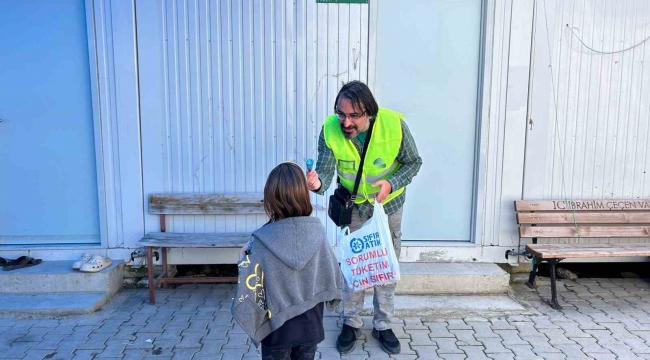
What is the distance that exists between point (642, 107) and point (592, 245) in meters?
1.40

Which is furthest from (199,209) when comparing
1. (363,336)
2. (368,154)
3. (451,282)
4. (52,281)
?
(451,282)

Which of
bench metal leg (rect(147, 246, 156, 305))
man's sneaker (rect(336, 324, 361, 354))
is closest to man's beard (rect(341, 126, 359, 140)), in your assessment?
man's sneaker (rect(336, 324, 361, 354))

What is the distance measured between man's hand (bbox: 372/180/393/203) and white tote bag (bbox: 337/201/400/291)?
1.9 inches

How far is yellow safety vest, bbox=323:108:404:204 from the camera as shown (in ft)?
9.21

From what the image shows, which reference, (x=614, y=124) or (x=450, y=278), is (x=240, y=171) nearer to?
(x=450, y=278)

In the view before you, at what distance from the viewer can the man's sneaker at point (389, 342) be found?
309 centimetres

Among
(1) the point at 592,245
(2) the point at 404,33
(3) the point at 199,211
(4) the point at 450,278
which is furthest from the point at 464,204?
(3) the point at 199,211

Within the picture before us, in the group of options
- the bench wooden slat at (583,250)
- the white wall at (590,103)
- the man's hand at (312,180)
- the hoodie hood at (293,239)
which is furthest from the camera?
the white wall at (590,103)

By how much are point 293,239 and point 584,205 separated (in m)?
3.42

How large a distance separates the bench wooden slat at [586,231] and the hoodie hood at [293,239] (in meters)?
2.84

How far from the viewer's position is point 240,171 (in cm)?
422

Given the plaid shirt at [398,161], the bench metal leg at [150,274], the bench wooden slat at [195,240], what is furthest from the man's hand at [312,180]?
the bench metal leg at [150,274]

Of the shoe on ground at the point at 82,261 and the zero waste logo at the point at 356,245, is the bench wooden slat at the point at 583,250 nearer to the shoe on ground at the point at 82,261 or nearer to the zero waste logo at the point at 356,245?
the zero waste logo at the point at 356,245

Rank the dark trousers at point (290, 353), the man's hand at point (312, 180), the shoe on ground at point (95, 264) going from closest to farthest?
the dark trousers at point (290, 353) < the man's hand at point (312, 180) < the shoe on ground at point (95, 264)
